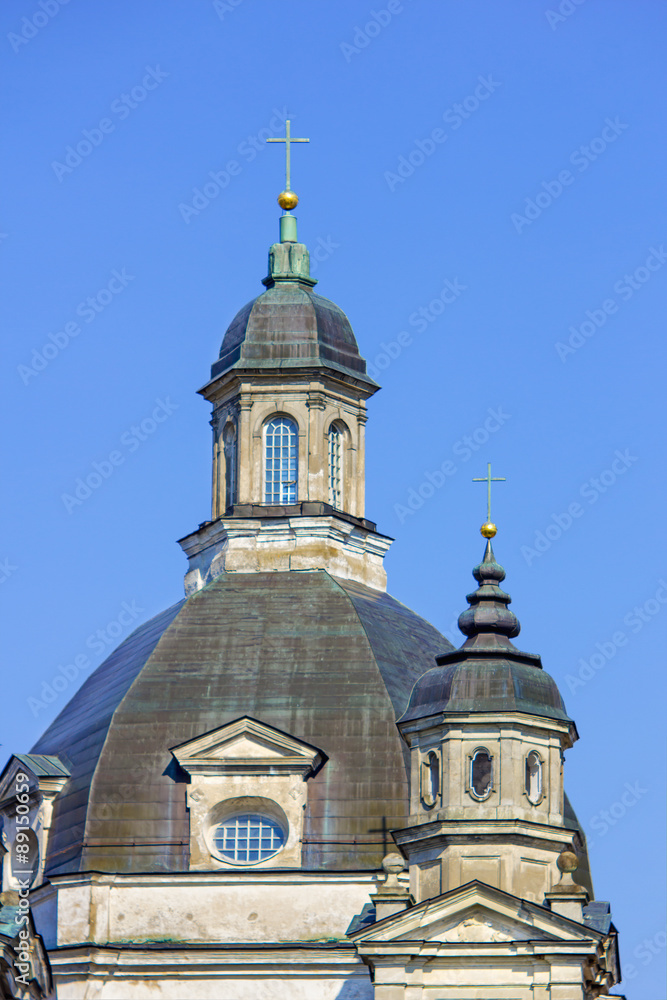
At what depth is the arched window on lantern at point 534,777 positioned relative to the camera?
66.1 m

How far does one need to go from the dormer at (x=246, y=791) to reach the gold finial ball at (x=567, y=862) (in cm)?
665

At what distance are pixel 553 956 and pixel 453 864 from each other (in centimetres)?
323

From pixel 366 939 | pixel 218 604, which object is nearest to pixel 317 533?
pixel 218 604

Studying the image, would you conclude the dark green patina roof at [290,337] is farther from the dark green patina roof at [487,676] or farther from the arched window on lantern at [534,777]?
the arched window on lantern at [534,777]

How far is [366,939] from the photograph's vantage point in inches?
2505

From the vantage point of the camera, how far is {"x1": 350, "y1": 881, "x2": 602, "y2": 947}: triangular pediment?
63.3 meters

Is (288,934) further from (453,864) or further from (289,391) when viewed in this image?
(289,391)

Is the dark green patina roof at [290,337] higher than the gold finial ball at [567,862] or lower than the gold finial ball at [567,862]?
higher

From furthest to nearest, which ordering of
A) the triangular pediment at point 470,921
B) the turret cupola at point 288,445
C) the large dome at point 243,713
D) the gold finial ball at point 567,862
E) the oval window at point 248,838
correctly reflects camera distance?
the turret cupola at point 288,445 < the oval window at point 248,838 < the large dome at point 243,713 < the gold finial ball at point 567,862 < the triangular pediment at point 470,921

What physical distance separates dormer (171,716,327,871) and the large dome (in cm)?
37

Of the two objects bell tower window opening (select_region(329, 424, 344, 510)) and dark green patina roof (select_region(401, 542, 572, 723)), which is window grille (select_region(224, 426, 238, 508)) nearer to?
bell tower window opening (select_region(329, 424, 344, 510))

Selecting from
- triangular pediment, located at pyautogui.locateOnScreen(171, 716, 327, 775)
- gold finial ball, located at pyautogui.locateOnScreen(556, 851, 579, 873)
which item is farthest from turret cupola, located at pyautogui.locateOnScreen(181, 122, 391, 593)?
gold finial ball, located at pyautogui.locateOnScreen(556, 851, 579, 873)

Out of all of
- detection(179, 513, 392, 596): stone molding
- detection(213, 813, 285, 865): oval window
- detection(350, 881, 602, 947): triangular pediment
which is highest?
detection(179, 513, 392, 596): stone molding

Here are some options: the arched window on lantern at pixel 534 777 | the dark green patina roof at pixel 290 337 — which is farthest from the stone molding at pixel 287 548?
the arched window on lantern at pixel 534 777
